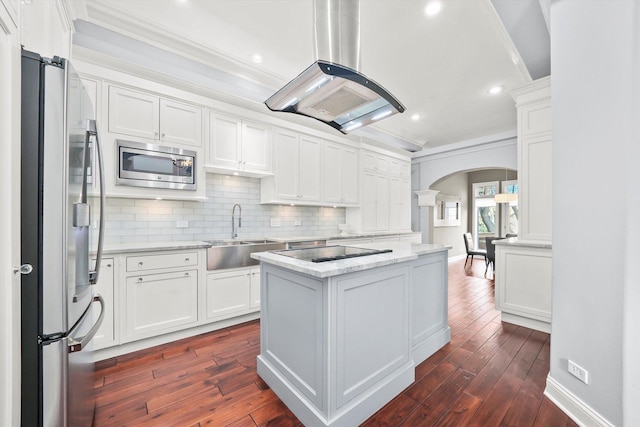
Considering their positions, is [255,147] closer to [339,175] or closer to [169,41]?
[169,41]

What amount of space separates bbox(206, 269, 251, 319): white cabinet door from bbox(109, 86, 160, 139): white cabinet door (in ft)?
5.37

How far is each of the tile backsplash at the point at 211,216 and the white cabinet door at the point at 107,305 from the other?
545 millimetres

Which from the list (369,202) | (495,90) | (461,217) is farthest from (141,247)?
(461,217)

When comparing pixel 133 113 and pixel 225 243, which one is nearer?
pixel 133 113

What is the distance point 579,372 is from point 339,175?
3.64m

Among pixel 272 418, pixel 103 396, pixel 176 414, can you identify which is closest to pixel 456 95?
pixel 272 418

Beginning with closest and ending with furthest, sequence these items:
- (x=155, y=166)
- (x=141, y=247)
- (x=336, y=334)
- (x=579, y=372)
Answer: (x=336, y=334) < (x=579, y=372) < (x=141, y=247) < (x=155, y=166)

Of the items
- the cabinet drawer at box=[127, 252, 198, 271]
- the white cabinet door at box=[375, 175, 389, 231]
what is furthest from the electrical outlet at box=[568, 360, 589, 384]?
the white cabinet door at box=[375, 175, 389, 231]

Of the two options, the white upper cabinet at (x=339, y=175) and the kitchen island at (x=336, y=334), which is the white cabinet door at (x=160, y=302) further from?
the white upper cabinet at (x=339, y=175)

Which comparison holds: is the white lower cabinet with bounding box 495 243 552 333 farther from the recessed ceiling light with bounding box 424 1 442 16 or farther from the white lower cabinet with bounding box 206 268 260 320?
the white lower cabinet with bounding box 206 268 260 320

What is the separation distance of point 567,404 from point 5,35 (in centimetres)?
326

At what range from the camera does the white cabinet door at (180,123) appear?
111 inches

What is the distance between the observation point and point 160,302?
2537 mm

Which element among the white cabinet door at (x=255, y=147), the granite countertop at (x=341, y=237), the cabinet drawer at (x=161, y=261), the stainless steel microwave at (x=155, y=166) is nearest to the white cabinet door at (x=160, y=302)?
the cabinet drawer at (x=161, y=261)
